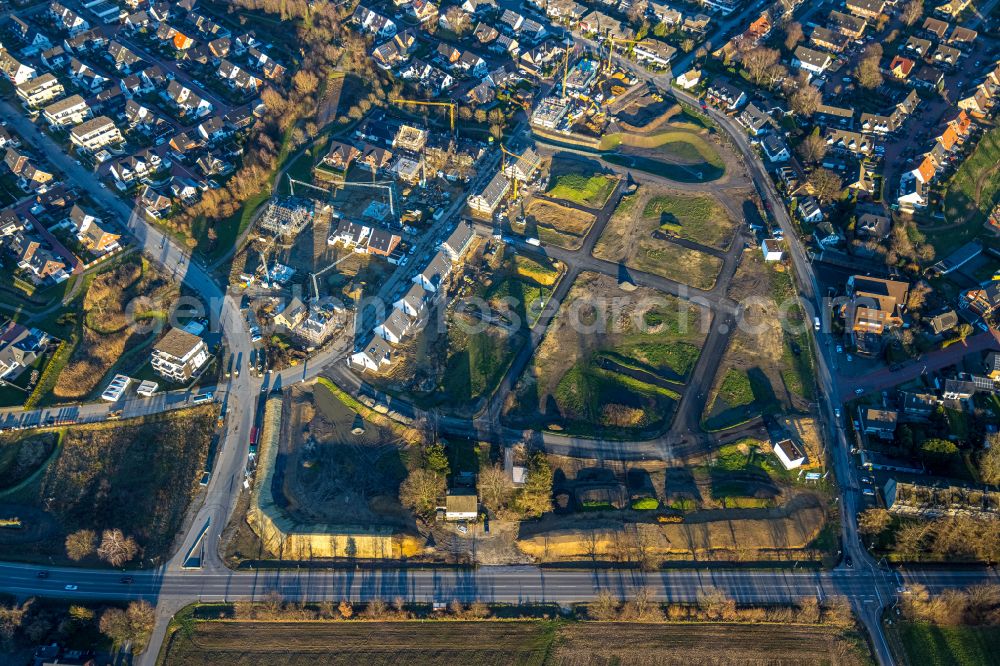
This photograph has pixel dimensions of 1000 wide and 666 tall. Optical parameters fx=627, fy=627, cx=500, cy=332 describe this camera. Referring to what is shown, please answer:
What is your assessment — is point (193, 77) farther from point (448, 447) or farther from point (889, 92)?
point (889, 92)

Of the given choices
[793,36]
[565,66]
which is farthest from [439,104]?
[793,36]

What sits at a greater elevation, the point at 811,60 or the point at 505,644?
the point at 811,60

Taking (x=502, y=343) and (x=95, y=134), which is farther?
(x=95, y=134)

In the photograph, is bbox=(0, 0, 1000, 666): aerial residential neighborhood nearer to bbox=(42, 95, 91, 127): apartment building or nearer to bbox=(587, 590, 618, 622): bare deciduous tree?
bbox=(587, 590, 618, 622): bare deciduous tree

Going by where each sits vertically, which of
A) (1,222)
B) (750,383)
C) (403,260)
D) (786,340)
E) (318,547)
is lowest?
(318,547)

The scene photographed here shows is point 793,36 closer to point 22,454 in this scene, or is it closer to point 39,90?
point 39,90

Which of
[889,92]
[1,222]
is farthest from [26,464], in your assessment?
[889,92]

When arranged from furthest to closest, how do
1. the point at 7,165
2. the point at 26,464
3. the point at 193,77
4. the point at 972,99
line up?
the point at 193,77, the point at 972,99, the point at 7,165, the point at 26,464
